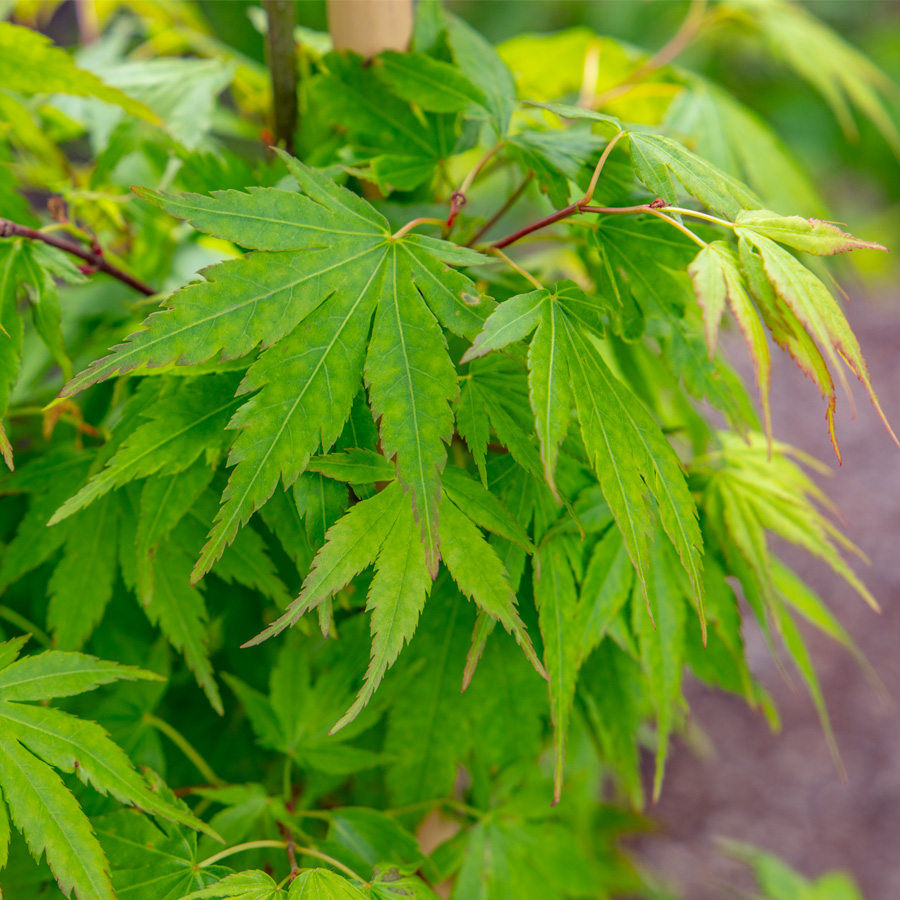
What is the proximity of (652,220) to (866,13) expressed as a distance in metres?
4.23

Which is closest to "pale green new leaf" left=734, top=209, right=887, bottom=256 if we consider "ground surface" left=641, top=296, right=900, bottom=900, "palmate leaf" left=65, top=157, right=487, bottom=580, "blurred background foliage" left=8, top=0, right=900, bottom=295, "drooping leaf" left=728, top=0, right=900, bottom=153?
"palmate leaf" left=65, top=157, right=487, bottom=580

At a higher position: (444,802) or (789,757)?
(444,802)

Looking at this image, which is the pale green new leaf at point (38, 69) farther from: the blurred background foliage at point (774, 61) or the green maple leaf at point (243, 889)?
the blurred background foliage at point (774, 61)

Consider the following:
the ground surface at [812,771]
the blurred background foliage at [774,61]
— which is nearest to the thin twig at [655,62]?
the ground surface at [812,771]

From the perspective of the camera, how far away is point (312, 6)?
3109 millimetres

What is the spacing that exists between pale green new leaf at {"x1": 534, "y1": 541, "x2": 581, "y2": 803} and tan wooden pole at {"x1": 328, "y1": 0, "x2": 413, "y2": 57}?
389 mm

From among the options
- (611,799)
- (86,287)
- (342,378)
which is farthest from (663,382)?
(611,799)

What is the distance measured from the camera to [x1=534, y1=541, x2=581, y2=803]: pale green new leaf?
423mm

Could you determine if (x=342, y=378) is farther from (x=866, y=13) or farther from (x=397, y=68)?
(x=866, y=13)

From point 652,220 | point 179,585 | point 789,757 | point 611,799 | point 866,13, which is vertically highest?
point 866,13

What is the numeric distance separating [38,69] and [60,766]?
43 cm

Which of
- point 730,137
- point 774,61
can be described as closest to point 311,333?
point 730,137

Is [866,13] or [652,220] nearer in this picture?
[652,220]

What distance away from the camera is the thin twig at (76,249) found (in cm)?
45
